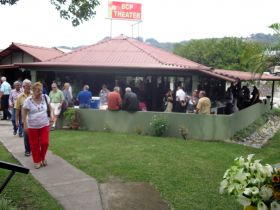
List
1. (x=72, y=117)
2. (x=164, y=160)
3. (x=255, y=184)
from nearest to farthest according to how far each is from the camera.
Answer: (x=255, y=184), (x=164, y=160), (x=72, y=117)

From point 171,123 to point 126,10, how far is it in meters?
22.6

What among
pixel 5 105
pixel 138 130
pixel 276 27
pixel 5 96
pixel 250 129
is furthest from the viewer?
pixel 250 129

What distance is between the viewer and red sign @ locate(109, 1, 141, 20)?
108ft

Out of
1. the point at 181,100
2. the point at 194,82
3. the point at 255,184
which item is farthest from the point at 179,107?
the point at 255,184

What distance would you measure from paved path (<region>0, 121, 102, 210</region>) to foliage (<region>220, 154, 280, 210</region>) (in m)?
2.92

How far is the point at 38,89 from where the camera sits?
293 inches

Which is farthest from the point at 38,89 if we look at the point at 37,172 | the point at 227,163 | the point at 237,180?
the point at 237,180

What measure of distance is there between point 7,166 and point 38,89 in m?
3.63

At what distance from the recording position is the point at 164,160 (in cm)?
871

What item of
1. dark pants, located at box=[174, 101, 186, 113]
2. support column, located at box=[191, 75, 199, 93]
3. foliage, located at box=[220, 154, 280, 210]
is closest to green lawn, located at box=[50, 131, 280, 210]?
foliage, located at box=[220, 154, 280, 210]

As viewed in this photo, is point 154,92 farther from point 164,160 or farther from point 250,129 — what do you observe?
point 164,160

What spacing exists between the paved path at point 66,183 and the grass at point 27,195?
127 mm

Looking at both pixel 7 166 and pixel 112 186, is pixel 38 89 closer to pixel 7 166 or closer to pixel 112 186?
pixel 112 186

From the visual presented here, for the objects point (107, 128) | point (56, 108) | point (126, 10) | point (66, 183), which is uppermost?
point (126, 10)
